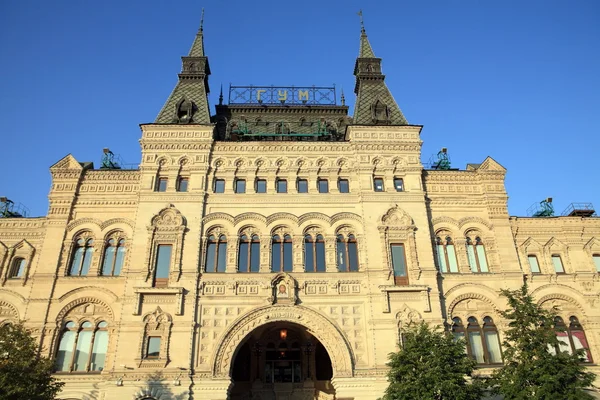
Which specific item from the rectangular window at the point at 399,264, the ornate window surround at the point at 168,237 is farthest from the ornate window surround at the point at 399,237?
the ornate window surround at the point at 168,237

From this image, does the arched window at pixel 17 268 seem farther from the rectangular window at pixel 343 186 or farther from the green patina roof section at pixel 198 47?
the rectangular window at pixel 343 186

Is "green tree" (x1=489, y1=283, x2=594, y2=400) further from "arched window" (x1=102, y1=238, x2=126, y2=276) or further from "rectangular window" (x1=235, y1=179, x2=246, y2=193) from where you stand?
"arched window" (x1=102, y1=238, x2=126, y2=276)

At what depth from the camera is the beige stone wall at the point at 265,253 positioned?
27.8 m

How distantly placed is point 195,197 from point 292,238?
7.10 m

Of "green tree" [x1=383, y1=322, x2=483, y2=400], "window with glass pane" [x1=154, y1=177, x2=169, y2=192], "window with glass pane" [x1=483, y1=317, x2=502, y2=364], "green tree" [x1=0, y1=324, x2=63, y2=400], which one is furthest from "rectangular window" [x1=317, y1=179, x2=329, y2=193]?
"green tree" [x1=0, y1=324, x2=63, y2=400]

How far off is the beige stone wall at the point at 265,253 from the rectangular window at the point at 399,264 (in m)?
0.37

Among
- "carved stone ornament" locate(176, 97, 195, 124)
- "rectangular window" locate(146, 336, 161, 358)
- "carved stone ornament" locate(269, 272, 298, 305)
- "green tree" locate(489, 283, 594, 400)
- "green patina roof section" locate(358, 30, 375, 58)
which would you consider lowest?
"green tree" locate(489, 283, 594, 400)

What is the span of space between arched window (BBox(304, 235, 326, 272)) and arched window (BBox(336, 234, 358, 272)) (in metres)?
1.05

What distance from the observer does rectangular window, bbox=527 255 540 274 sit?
3256 centimetres

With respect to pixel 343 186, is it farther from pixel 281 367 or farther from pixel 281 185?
pixel 281 367

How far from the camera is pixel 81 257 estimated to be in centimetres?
3109

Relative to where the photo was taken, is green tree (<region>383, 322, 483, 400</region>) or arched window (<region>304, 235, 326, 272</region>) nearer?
green tree (<region>383, 322, 483, 400</region>)

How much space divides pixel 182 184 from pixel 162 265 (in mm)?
5990

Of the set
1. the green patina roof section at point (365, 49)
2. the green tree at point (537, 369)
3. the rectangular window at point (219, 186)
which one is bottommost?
the green tree at point (537, 369)
